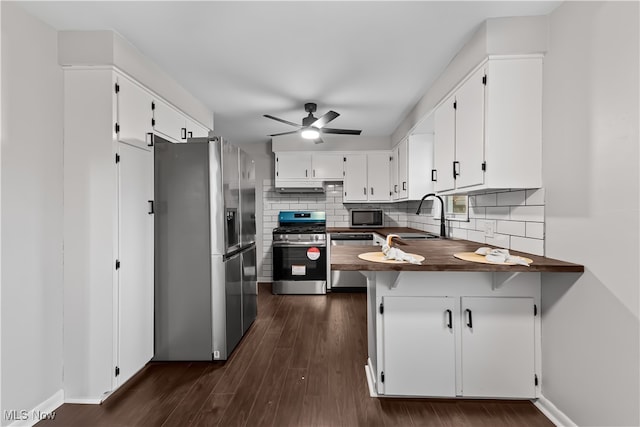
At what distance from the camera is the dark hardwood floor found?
1785mm

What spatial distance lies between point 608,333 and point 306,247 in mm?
3442

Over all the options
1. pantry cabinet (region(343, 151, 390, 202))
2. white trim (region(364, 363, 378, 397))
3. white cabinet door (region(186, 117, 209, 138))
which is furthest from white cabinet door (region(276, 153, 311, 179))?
white trim (region(364, 363, 378, 397))

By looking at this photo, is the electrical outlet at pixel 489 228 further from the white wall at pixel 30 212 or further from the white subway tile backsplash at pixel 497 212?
the white wall at pixel 30 212

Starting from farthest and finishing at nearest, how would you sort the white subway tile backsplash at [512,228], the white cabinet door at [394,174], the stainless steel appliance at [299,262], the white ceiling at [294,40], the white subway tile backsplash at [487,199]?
1. the stainless steel appliance at [299,262]
2. the white cabinet door at [394,174]
3. the white subway tile backsplash at [487,199]
4. the white subway tile backsplash at [512,228]
5. the white ceiling at [294,40]

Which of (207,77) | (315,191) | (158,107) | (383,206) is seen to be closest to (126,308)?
(158,107)

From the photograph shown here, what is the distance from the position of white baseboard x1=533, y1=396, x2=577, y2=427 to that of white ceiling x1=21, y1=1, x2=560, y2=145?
235cm

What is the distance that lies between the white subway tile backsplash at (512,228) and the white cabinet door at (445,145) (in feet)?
1.47

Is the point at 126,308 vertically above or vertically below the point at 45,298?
below

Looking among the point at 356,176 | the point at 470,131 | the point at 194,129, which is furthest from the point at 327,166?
the point at 470,131

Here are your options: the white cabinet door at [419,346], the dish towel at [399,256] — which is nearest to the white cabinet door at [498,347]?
the white cabinet door at [419,346]

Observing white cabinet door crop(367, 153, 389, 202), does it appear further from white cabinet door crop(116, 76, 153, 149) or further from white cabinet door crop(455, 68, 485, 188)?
white cabinet door crop(116, 76, 153, 149)

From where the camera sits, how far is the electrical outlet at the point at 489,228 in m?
2.35

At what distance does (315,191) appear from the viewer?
5031mm

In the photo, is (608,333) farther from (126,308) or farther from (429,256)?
(126,308)
